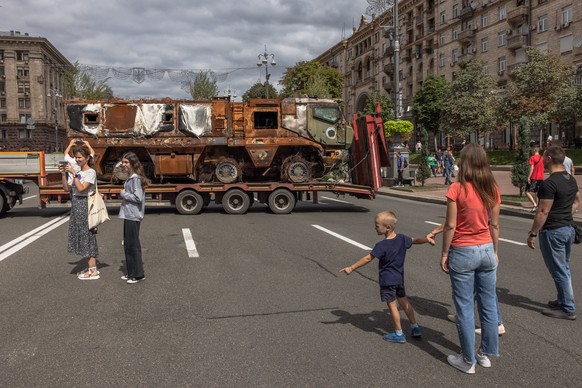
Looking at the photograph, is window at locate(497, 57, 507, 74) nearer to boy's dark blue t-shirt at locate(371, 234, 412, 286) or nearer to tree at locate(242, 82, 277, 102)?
tree at locate(242, 82, 277, 102)

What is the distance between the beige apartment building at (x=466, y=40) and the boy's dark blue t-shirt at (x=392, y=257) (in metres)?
22.2

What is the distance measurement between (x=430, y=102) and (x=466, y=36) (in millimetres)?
8015

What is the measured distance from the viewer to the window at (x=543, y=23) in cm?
4531

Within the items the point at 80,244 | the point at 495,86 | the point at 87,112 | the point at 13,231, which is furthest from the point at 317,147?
the point at 495,86

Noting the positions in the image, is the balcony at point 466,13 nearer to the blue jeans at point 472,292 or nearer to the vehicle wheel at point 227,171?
the vehicle wheel at point 227,171

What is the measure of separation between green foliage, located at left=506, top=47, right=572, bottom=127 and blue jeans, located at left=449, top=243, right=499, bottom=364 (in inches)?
1478

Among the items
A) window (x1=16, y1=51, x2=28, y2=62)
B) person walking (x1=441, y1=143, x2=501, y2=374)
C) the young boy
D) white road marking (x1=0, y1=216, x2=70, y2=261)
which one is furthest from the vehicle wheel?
window (x1=16, y1=51, x2=28, y2=62)

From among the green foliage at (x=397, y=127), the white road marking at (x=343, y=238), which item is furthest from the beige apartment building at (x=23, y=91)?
the white road marking at (x=343, y=238)

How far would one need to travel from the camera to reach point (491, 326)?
3973 millimetres

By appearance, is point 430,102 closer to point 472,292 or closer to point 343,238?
point 343,238

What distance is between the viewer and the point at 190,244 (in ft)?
32.0

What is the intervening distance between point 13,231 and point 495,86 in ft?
154

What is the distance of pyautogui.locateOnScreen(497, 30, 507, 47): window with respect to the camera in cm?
5076

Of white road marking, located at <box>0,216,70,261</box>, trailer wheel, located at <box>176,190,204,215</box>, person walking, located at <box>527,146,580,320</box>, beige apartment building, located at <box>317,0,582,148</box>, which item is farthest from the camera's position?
beige apartment building, located at <box>317,0,582,148</box>
